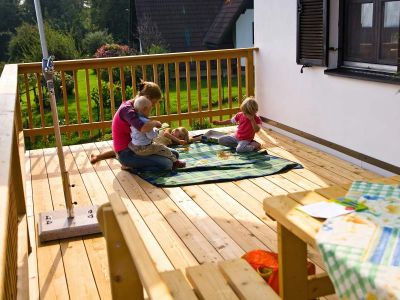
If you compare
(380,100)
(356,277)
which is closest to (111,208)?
(356,277)

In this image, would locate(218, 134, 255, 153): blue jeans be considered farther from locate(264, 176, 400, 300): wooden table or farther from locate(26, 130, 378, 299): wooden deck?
locate(264, 176, 400, 300): wooden table

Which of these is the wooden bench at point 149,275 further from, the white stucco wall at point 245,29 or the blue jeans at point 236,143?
the white stucco wall at point 245,29

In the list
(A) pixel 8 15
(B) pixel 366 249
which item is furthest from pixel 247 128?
(A) pixel 8 15

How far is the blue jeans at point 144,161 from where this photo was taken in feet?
16.2

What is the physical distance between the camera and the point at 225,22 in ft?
59.5

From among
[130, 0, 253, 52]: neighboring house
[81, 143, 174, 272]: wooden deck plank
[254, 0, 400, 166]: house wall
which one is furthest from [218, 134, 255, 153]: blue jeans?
[130, 0, 253, 52]: neighboring house

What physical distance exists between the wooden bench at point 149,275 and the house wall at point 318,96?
9.09 feet

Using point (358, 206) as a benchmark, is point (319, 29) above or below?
above

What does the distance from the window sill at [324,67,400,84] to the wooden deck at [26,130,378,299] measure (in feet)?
2.65

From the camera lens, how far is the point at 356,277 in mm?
1473

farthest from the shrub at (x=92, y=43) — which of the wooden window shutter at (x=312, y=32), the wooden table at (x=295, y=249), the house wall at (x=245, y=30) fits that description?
the wooden table at (x=295, y=249)

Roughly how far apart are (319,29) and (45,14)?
2882 cm

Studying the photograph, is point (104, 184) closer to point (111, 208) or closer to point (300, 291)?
point (300, 291)

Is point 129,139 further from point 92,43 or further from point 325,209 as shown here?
point 92,43
